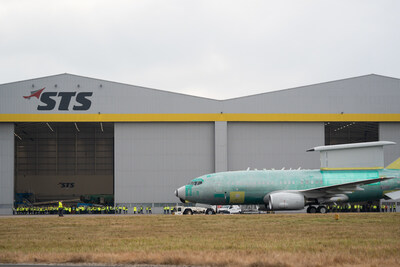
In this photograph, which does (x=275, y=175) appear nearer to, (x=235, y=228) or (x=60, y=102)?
(x=235, y=228)

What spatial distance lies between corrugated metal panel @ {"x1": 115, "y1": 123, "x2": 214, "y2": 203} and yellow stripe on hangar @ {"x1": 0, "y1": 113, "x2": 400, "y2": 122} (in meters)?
0.86

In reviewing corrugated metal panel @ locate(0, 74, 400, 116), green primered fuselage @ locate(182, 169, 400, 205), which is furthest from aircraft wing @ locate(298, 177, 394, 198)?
corrugated metal panel @ locate(0, 74, 400, 116)

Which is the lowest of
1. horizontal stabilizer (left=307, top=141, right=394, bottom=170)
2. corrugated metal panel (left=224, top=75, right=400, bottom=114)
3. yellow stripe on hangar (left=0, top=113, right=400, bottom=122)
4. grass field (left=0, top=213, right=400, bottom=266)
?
grass field (left=0, top=213, right=400, bottom=266)

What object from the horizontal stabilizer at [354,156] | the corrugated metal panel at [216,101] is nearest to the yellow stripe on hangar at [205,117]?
the corrugated metal panel at [216,101]

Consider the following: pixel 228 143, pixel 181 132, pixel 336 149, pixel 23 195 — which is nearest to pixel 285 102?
pixel 228 143

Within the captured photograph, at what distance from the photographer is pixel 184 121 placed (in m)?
52.5

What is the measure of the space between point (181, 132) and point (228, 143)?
4934mm

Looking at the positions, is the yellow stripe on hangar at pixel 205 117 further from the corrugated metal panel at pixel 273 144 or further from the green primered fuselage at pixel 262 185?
the green primered fuselage at pixel 262 185

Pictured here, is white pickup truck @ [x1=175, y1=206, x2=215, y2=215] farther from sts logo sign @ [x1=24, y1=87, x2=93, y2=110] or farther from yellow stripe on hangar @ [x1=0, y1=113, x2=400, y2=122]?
sts logo sign @ [x1=24, y1=87, x2=93, y2=110]

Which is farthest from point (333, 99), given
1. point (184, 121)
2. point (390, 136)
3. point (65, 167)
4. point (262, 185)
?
point (65, 167)

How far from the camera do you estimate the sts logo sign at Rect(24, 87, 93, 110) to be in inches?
2046

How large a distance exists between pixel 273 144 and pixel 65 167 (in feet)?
123

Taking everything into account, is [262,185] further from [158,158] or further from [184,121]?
[158,158]

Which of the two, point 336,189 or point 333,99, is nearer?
point 336,189
